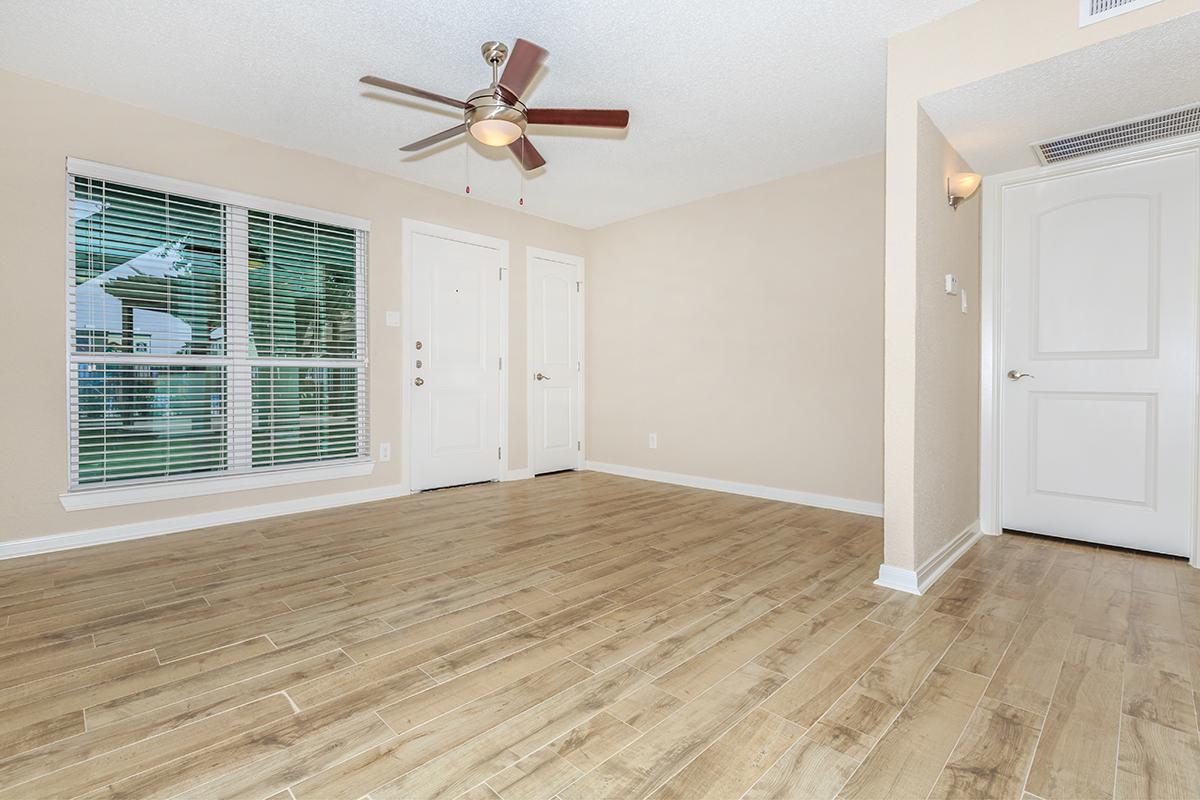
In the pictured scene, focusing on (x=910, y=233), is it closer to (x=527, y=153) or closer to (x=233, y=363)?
(x=527, y=153)

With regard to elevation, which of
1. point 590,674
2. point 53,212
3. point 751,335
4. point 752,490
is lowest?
point 590,674

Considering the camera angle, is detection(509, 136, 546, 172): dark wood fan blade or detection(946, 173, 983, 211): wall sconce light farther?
detection(509, 136, 546, 172): dark wood fan blade

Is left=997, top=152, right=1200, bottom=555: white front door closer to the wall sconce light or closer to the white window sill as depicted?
the wall sconce light

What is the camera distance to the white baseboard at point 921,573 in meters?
2.44

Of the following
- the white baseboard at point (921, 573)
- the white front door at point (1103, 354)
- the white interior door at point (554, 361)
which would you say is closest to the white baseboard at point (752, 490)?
the white interior door at point (554, 361)

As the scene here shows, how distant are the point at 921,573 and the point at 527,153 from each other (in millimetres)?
2896

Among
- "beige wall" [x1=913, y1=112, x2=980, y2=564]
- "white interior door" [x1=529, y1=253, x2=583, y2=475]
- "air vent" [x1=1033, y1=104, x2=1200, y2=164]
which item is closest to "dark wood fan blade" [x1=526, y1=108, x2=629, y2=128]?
"beige wall" [x1=913, y1=112, x2=980, y2=564]

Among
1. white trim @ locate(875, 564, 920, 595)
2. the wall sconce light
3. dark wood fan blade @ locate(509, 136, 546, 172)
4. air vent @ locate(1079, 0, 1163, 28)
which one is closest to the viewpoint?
air vent @ locate(1079, 0, 1163, 28)

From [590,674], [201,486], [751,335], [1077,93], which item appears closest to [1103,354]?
[1077,93]

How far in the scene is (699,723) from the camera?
4.91 feet

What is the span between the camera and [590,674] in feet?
5.73

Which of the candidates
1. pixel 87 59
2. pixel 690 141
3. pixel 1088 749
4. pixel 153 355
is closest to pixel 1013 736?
pixel 1088 749

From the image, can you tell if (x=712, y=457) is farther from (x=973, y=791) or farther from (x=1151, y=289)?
(x=973, y=791)

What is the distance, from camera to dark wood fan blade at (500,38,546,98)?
2176 millimetres
